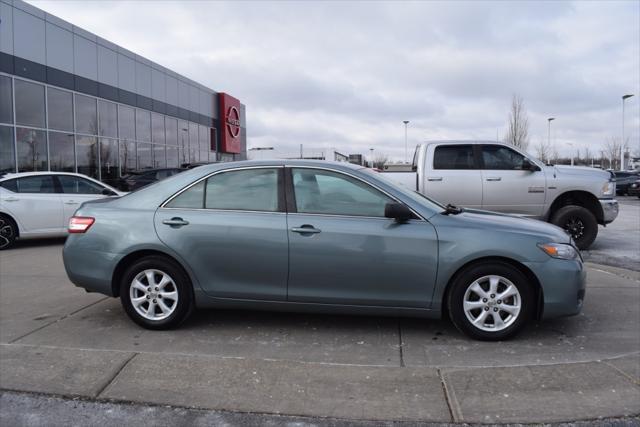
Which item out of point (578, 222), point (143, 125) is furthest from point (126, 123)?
point (578, 222)

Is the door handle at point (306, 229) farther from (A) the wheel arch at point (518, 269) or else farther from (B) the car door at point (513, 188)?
(B) the car door at point (513, 188)

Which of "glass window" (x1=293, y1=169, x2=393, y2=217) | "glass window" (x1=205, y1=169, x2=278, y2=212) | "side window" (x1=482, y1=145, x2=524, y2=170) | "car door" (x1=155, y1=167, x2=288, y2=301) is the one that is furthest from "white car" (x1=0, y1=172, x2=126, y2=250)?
"side window" (x1=482, y1=145, x2=524, y2=170)

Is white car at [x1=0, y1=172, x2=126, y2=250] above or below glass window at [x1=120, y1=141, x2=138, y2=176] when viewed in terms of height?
below

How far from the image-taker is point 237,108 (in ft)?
130

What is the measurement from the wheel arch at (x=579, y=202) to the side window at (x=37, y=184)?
30.9ft

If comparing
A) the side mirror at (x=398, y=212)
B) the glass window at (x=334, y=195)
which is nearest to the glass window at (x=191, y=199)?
the glass window at (x=334, y=195)

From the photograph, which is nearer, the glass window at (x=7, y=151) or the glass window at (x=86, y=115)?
the glass window at (x=7, y=151)

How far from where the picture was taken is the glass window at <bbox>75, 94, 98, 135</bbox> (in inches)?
771

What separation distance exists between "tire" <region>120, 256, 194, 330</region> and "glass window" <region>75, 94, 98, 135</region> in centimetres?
1699

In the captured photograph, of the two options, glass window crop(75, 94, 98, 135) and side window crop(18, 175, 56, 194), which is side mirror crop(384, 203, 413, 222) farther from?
glass window crop(75, 94, 98, 135)

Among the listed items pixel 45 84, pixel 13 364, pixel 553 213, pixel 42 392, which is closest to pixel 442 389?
pixel 42 392

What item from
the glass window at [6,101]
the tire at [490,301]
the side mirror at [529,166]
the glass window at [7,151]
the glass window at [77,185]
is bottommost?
the tire at [490,301]

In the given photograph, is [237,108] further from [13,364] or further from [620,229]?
[13,364]

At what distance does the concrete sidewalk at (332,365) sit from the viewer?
3291 mm
